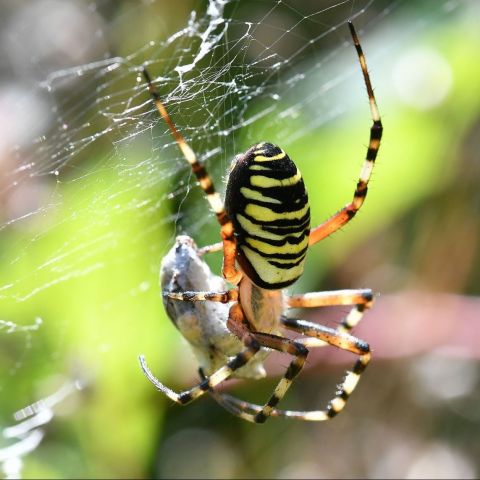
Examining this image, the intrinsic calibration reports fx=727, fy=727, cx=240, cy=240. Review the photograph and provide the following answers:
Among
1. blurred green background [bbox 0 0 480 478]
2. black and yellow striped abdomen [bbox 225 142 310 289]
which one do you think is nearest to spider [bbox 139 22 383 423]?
black and yellow striped abdomen [bbox 225 142 310 289]

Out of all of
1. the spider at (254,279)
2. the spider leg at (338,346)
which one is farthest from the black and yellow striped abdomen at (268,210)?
the spider leg at (338,346)

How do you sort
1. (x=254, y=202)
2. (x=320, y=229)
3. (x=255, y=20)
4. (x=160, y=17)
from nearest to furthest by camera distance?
(x=254, y=202), (x=320, y=229), (x=160, y=17), (x=255, y=20)

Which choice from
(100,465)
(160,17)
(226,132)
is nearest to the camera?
(100,465)

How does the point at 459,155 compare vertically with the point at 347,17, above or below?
below

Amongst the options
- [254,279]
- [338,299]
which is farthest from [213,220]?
[254,279]

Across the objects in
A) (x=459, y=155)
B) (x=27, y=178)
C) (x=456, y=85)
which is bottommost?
(x=459, y=155)

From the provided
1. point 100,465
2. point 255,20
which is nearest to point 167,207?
point 100,465

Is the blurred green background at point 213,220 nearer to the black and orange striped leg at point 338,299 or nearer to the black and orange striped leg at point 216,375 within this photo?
the black and orange striped leg at point 338,299

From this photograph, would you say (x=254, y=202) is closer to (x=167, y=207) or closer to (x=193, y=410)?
(x=167, y=207)

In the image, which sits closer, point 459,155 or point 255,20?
point 459,155
